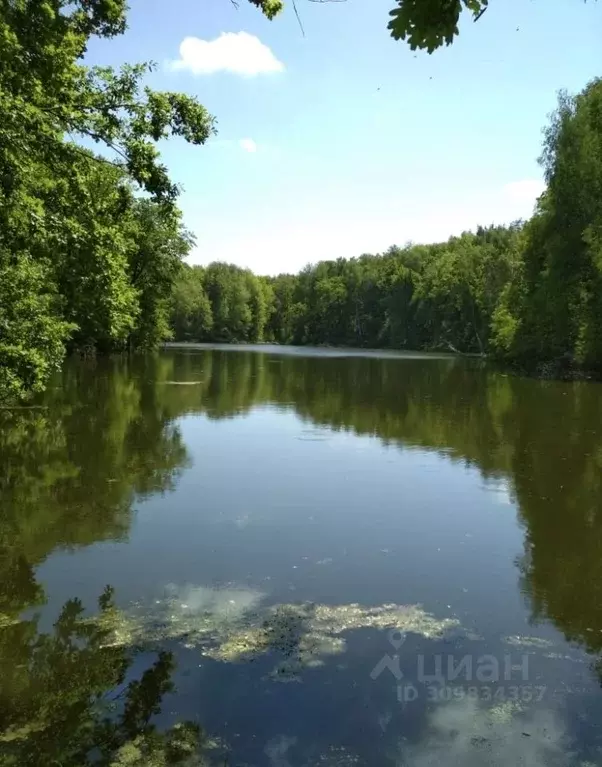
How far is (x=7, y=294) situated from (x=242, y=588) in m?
11.2

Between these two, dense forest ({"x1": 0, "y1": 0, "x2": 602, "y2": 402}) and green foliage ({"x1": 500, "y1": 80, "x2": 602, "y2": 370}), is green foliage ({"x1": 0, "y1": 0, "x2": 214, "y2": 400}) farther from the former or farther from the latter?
Result: green foliage ({"x1": 500, "y1": 80, "x2": 602, "y2": 370})

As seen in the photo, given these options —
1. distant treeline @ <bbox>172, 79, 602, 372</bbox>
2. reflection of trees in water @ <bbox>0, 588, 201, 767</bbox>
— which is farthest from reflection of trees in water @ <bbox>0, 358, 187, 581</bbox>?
distant treeline @ <bbox>172, 79, 602, 372</bbox>

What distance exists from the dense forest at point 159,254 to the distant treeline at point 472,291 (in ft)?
0.52

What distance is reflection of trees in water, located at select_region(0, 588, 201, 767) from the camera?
4.43 metres

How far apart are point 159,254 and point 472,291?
1754 inches

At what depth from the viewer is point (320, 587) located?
24.7 ft

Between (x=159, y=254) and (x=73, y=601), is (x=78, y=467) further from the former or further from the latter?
(x=159, y=254)

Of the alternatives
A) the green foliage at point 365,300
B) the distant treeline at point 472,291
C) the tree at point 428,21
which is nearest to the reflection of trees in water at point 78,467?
the tree at point 428,21

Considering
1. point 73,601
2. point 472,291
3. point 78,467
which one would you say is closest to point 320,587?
point 73,601

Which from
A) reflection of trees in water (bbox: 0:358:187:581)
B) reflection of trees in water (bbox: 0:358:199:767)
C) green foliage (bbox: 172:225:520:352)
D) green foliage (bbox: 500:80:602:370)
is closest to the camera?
reflection of trees in water (bbox: 0:358:199:767)

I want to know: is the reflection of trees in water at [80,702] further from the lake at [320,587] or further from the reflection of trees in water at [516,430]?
the reflection of trees in water at [516,430]

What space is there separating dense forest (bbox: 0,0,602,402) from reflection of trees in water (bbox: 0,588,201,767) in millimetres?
4528

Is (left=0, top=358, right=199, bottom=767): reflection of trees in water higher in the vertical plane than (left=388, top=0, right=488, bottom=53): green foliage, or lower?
lower

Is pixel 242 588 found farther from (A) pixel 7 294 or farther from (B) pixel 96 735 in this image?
(A) pixel 7 294
